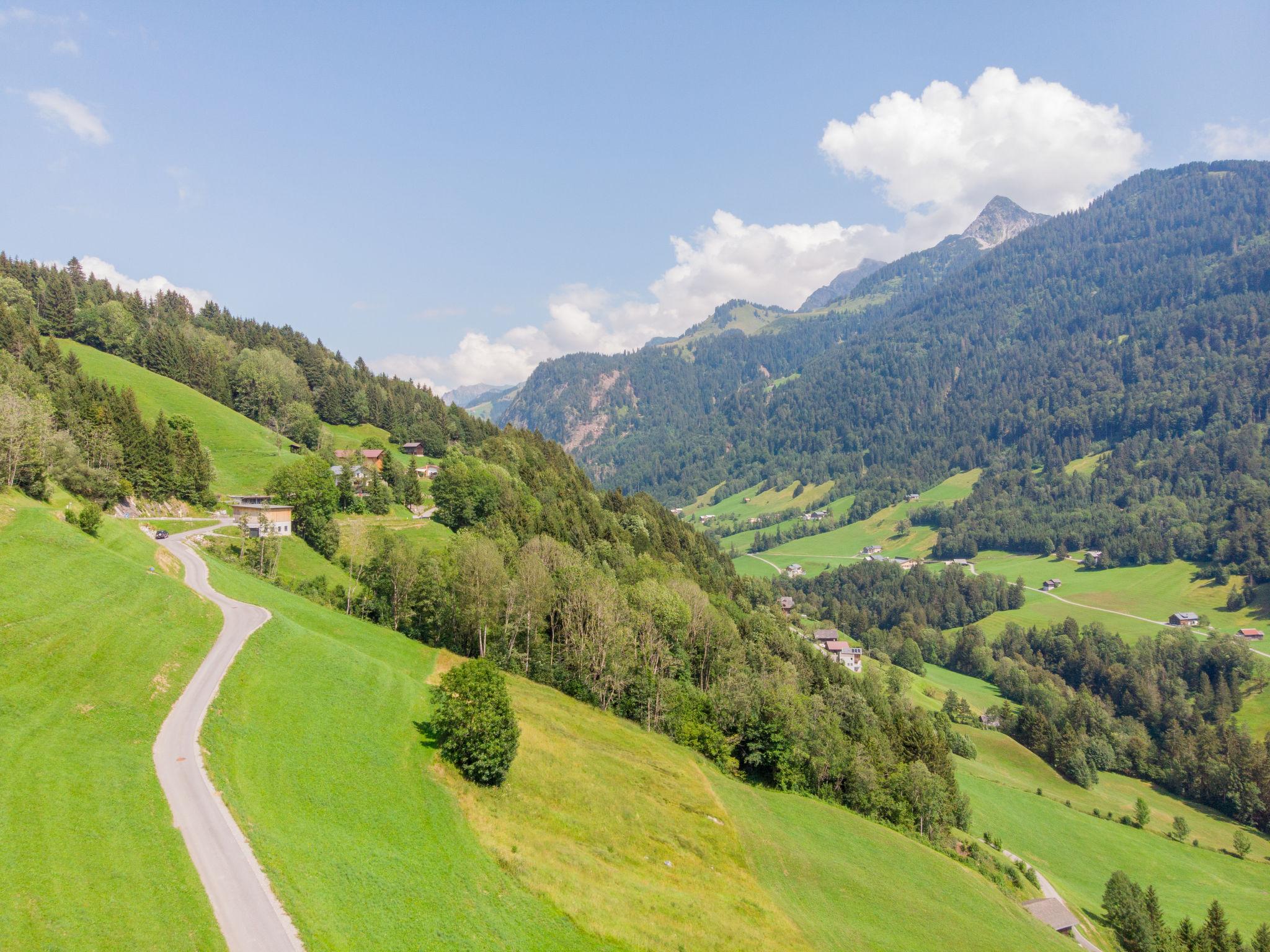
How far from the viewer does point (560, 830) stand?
3897 centimetres

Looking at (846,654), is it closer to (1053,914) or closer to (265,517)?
(1053,914)

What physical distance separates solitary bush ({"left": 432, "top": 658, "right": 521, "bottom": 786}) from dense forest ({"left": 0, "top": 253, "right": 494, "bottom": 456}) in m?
109

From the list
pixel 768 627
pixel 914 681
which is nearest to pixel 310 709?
pixel 768 627

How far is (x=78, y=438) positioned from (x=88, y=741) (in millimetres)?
64582

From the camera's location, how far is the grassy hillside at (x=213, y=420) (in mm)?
102688

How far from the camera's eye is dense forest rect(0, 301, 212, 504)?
57.5m

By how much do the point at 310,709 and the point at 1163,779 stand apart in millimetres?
163214

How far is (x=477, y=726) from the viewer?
130 feet

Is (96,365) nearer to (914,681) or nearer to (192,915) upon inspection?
(192,915)

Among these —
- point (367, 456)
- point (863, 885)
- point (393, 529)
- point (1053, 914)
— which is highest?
point (367, 456)

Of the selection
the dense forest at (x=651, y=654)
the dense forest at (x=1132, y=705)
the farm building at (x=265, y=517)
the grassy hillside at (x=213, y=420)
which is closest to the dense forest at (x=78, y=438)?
the farm building at (x=265, y=517)

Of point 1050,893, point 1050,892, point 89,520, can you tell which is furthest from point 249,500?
point 1050,892

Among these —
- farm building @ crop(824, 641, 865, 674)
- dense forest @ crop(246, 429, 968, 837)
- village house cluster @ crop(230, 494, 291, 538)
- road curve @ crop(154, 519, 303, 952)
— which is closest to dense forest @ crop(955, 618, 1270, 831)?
farm building @ crop(824, 641, 865, 674)

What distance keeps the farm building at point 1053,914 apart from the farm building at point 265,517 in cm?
9312
